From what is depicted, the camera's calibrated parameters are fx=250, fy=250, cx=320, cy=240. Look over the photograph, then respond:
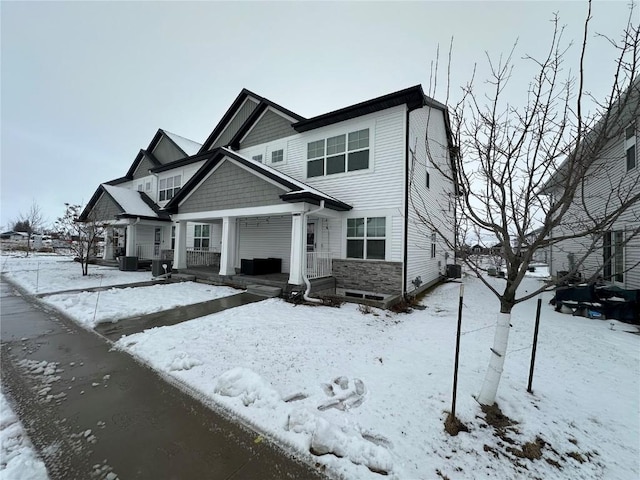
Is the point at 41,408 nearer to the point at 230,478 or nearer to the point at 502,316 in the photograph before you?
the point at 230,478

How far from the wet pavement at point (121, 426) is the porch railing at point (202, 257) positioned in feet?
32.7

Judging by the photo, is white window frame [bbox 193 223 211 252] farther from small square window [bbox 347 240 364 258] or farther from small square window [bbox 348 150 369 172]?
small square window [bbox 348 150 369 172]

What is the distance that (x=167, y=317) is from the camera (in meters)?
6.47

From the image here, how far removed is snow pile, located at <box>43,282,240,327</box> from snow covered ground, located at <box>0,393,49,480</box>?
3.68m

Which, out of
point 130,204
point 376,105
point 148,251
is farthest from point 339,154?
point 148,251

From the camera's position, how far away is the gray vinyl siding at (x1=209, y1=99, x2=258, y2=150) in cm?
1483

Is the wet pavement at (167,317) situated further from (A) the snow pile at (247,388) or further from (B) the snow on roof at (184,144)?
(B) the snow on roof at (184,144)

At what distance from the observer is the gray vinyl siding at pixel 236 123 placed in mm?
14828

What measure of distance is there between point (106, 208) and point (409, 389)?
22.7m

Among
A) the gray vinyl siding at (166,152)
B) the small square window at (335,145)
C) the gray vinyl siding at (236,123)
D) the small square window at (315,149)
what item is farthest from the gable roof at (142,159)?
the small square window at (335,145)

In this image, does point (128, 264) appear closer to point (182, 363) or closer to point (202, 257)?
point (202, 257)

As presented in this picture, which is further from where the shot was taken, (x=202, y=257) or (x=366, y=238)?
(x=202, y=257)

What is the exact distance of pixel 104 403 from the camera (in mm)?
3137

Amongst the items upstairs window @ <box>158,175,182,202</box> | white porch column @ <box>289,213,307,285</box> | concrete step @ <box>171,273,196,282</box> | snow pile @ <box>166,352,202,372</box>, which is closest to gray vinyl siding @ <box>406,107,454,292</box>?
white porch column @ <box>289,213,307,285</box>
